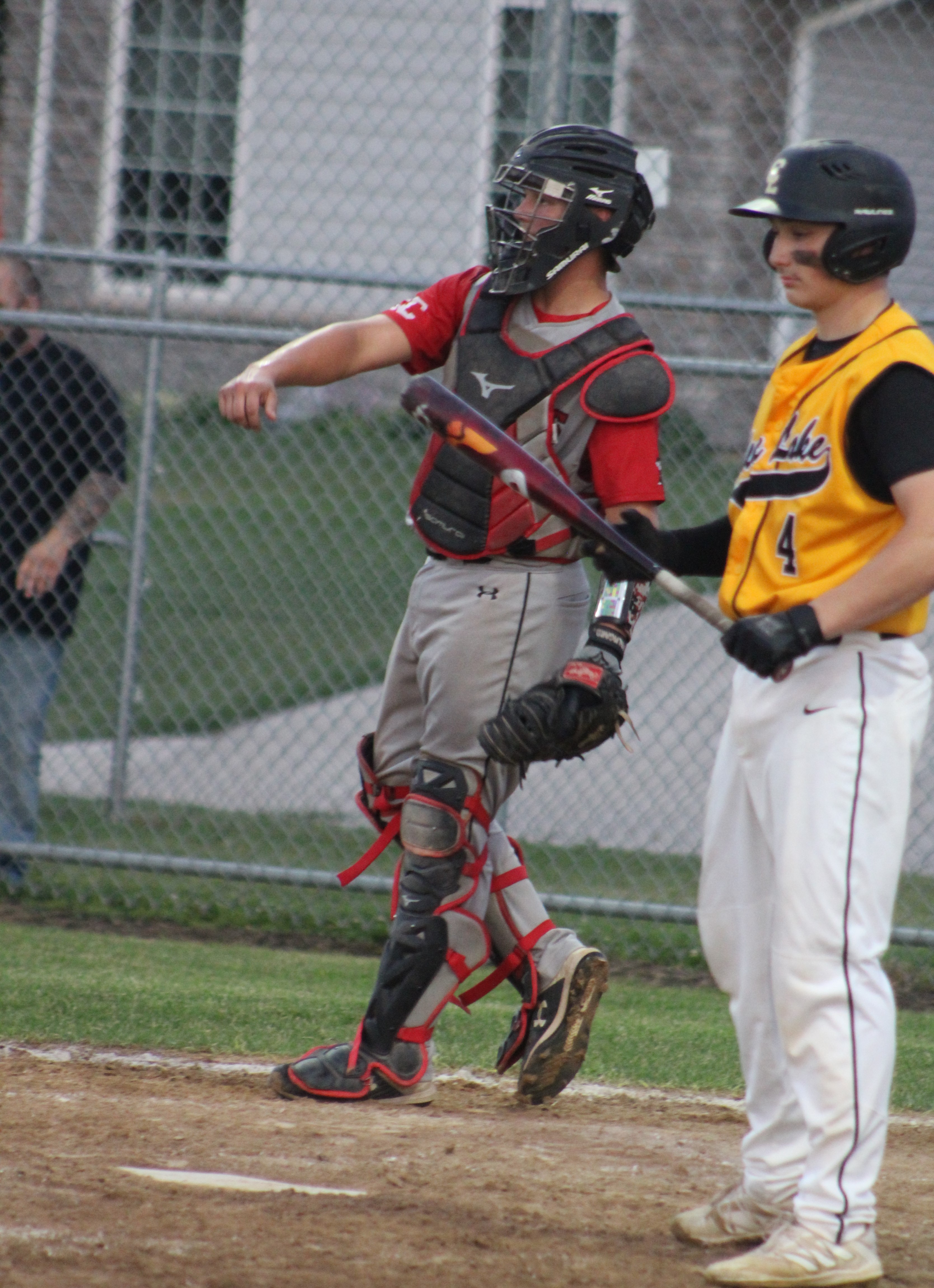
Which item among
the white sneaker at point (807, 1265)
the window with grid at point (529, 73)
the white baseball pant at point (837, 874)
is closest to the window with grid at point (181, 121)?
the window with grid at point (529, 73)

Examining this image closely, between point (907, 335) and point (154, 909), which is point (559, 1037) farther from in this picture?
point (154, 909)

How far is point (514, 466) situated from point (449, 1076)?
5.90 feet

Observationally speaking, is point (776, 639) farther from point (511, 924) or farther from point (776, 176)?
point (511, 924)

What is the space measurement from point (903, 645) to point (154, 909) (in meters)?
4.08

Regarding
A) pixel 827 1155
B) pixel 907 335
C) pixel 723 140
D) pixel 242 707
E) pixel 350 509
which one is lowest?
pixel 242 707

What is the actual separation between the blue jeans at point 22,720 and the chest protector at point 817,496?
404 centimetres

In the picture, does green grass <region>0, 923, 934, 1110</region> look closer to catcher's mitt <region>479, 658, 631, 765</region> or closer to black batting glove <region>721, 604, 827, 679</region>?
catcher's mitt <region>479, 658, 631, 765</region>

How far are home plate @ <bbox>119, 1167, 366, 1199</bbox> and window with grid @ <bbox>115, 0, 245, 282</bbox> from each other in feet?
29.0

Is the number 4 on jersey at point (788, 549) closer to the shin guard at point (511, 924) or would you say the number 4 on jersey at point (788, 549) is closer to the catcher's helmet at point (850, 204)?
the catcher's helmet at point (850, 204)

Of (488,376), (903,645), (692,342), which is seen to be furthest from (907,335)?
(692,342)

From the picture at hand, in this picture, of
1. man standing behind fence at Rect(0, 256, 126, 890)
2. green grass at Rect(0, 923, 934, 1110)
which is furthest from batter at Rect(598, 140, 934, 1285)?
man standing behind fence at Rect(0, 256, 126, 890)

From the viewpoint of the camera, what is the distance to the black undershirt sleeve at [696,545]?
3.04 m

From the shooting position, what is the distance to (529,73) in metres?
8.16

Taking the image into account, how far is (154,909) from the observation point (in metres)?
6.03
